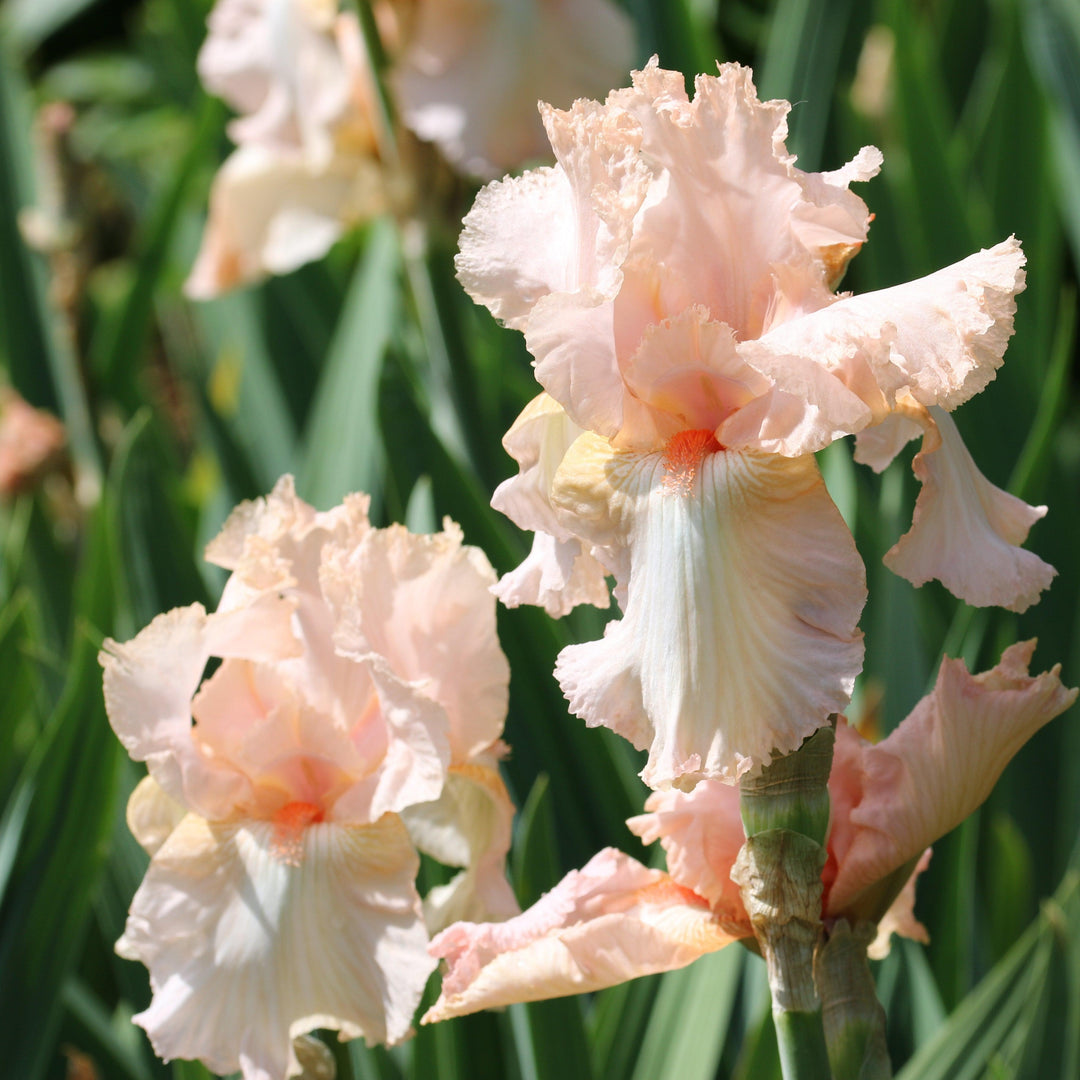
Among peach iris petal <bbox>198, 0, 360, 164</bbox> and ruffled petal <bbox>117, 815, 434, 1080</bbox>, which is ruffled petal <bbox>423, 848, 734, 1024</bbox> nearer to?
ruffled petal <bbox>117, 815, 434, 1080</bbox>

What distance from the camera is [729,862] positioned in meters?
0.47

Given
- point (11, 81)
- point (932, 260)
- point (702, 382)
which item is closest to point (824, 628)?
point (702, 382)

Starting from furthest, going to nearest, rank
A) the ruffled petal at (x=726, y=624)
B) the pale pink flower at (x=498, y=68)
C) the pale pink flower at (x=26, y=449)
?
the pale pink flower at (x=26, y=449), the pale pink flower at (x=498, y=68), the ruffled petal at (x=726, y=624)

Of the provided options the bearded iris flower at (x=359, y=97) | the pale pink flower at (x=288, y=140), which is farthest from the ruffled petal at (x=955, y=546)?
the pale pink flower at (x=288, y=140)

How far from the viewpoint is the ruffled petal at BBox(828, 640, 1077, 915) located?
45 cm

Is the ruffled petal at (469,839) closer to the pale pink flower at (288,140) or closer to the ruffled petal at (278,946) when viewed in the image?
the ruffled petal at (278,946)

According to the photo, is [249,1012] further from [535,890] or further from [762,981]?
[762,981]

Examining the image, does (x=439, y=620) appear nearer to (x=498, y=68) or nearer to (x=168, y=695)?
(x=168, y=695)

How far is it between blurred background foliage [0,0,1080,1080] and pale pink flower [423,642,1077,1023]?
151 millimetres

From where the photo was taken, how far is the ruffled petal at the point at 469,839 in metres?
0.55

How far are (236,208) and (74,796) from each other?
2.44ft

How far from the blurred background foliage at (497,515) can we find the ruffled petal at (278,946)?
10cm

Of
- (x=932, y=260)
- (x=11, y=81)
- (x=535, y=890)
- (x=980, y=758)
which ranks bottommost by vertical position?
(x=535, y=890)

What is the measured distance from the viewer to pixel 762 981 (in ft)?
2.60
